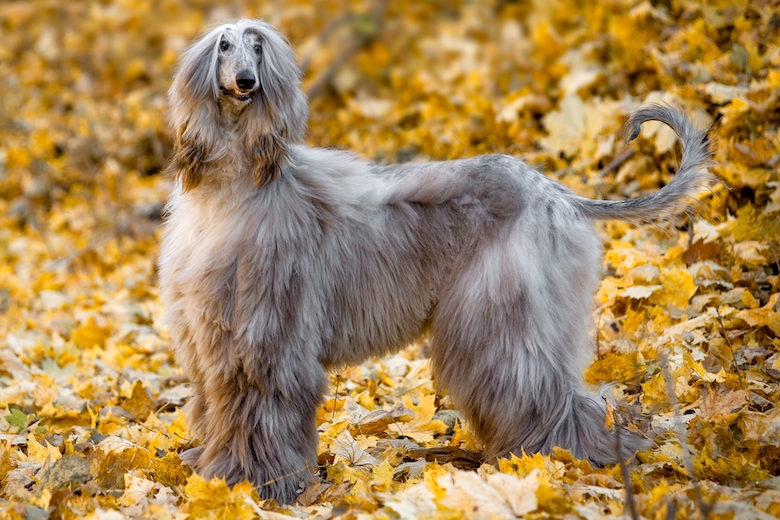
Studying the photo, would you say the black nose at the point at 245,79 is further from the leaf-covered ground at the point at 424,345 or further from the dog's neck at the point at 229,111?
the leaf-covered ground at the point at 424,345

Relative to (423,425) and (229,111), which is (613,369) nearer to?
(423,425)

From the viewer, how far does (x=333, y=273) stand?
3.38 metres

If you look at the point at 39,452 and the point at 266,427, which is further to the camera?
the point at 39,452

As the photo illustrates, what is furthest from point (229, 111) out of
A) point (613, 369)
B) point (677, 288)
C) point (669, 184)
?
point (677, 288)

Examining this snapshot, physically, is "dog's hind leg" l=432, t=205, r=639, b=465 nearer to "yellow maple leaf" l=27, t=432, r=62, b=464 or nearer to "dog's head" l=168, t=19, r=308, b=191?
"dog's head" l=168, t=19, r=308, b=191

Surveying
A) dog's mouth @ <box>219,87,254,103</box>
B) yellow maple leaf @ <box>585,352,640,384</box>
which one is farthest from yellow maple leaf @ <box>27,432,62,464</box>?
yellow maple leaf @ <box>585,352,640,384</box>

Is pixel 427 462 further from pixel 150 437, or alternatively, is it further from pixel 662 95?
pixel 662 95

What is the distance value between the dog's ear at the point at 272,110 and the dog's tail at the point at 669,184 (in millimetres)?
1266

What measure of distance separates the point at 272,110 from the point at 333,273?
0.71 metres

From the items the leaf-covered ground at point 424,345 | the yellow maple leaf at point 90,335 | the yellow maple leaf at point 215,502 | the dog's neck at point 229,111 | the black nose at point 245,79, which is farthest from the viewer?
the yellow maple leaf at point 90,335

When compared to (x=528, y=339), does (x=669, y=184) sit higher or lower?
higher

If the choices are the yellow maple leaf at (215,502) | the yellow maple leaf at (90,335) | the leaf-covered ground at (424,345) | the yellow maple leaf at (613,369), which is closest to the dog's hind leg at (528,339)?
the leaf-covered ground at (424,345)

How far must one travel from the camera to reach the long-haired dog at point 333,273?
3.20 metres

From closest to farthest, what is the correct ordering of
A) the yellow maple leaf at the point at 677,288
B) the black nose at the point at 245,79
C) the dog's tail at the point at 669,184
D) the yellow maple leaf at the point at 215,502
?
the yellow maple leaf at the point at 215,502 → the black nose at the point at 245,79 → the dog's tail at the point at 669,184 → the yellow maple leaf at the point at 677,288
